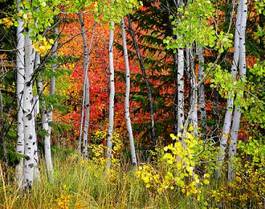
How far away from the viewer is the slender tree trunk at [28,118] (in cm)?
563

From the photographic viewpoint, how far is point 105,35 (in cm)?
1959

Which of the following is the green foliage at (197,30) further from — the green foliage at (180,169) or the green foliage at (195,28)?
the green foliage at (180,169)

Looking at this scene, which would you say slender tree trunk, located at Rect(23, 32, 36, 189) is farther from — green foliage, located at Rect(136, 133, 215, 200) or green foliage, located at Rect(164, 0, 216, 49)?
green foliage, located at Rect(164, 0, 216, 49)

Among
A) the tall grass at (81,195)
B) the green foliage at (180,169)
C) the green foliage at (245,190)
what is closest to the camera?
the green foliage at (180,169)

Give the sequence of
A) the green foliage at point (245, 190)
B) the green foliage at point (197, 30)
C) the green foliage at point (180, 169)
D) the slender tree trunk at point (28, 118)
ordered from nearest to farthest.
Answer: the green foliage at point (180, 169) → the slender tree trunk at point (28, 118) → the green foliage at point (197, 30) → the green foliage at point (245, 190)

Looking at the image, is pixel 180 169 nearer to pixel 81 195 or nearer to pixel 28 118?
pixel 81 195

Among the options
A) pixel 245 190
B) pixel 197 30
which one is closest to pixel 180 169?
pixel 197 30

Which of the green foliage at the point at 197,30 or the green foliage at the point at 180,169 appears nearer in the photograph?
the green foliage at the point at 180,169

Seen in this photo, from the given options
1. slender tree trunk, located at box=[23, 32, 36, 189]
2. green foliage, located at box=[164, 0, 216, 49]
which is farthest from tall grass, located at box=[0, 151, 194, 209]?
green foliage, located at box=[164, 0, 216, 49]

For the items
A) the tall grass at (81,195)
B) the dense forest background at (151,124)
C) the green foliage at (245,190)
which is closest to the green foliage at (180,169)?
the dense forest background at (151,124)

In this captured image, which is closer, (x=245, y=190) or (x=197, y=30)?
(x=197, y=30)

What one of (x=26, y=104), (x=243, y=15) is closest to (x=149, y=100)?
(x=243, y=15)

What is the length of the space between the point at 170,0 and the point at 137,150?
15.7 feet

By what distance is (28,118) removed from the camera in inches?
223
